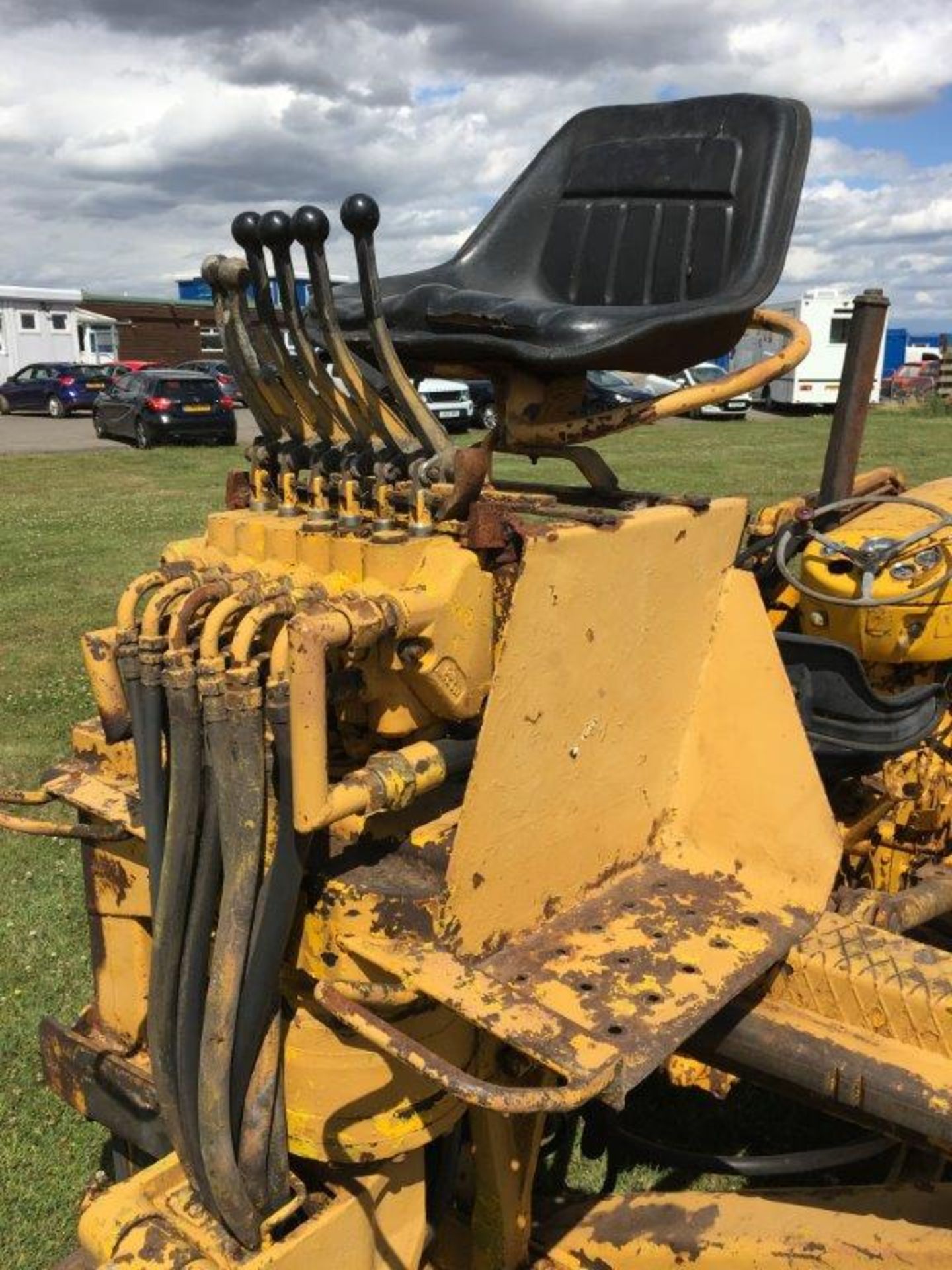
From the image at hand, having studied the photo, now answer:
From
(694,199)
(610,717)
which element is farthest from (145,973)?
(694,199)

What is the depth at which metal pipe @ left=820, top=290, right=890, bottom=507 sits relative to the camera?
2.92 metres

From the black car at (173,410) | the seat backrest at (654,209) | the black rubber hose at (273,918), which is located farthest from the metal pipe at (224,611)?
the black car at (173,410)

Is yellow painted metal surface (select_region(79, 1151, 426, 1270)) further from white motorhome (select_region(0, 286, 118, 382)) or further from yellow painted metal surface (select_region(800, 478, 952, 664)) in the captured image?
white motorhome (select_region(0, 286, 118, 382))

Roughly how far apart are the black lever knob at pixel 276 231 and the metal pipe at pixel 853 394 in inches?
61.9

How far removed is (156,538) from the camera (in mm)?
11102

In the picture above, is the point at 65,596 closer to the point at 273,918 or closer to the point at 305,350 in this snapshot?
the point at 305,350

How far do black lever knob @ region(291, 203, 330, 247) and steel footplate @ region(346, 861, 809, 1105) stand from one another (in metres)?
1.09

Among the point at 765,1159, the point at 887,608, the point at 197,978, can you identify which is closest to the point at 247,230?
the point at 197,978

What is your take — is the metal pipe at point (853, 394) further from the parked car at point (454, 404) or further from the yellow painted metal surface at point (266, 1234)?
the parked car at point (454, 404)

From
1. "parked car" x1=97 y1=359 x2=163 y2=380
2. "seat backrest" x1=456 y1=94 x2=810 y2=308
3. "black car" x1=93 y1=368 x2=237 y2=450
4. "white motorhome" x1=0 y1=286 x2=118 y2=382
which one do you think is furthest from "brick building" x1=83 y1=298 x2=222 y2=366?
"seat backrest" x1=456 y1=94 x2=810 y2=308

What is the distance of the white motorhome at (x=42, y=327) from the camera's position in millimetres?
34219

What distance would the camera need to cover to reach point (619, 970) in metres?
1.79

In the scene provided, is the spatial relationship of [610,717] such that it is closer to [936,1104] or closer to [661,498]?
[661,498]

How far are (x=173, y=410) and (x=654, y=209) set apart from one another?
18250 millimetres
